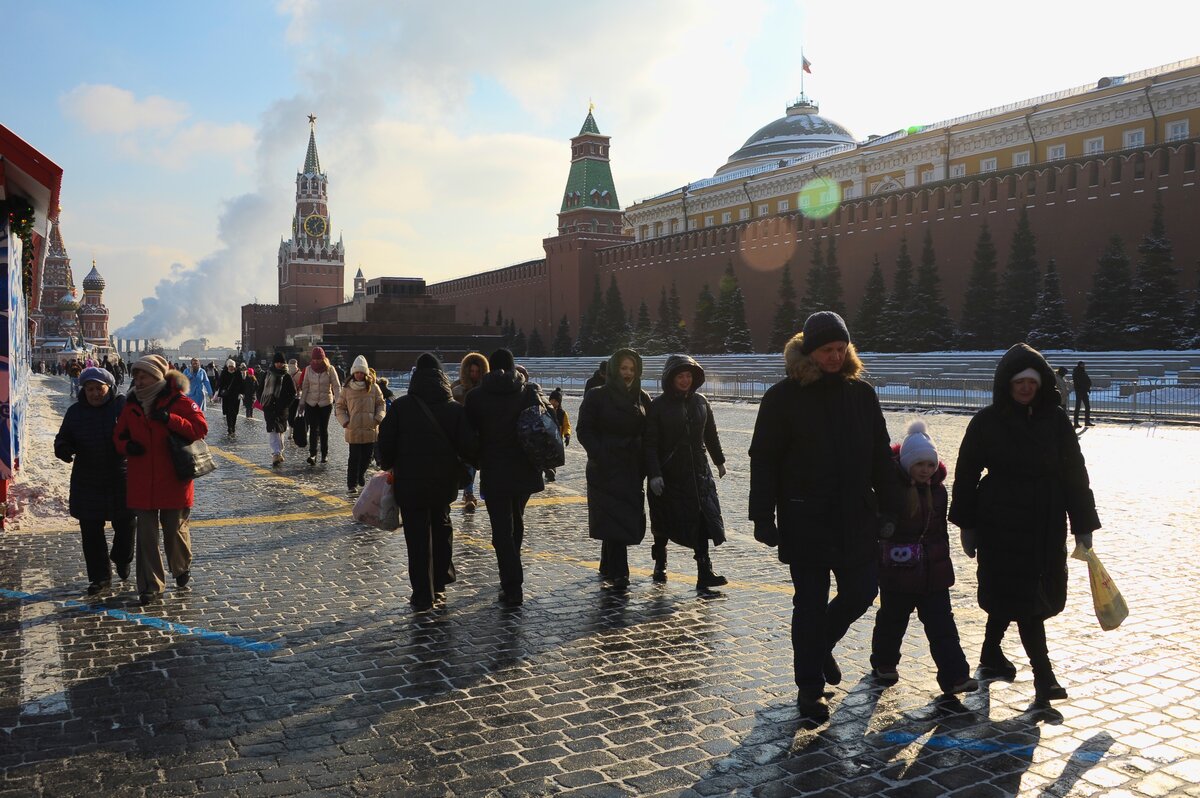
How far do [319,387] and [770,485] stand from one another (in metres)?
8.72

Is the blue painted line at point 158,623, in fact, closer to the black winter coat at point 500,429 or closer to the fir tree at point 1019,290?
the black winter coat at point 500,429

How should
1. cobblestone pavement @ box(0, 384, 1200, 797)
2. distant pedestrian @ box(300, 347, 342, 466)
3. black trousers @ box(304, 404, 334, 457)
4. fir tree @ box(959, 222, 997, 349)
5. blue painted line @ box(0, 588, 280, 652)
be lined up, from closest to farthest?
1. cobblestone pavement @ box(0, 384, 1200, 797)
2. blue painted line @ box(0, 588, 280, 652)
3. distant pedestrian @ box(300, 347, 342, 466)
4. black trousers @ box(304, 404, 334, 457)
5. fir tree @ box(959, 222, 997, 349)

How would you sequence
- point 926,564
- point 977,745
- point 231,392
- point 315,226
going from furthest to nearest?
point 315,226 < point 231,392 < point 926,564 < point 977,745

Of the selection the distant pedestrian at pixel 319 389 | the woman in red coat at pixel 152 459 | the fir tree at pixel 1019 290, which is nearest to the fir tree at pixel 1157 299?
the fir tree at pixel 1019 290

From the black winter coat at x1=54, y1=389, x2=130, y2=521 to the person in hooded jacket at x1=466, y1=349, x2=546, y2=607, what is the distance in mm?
2044

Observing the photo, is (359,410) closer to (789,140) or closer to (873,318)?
(873,318)

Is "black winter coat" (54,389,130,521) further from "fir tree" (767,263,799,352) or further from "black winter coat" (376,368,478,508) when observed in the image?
"fir tree" (767,263,799,352)

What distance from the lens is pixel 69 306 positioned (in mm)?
84188

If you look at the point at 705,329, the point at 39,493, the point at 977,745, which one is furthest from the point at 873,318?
the point at 977,745

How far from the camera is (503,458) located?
5.33 meters

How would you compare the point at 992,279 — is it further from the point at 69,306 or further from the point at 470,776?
the point at 69,306

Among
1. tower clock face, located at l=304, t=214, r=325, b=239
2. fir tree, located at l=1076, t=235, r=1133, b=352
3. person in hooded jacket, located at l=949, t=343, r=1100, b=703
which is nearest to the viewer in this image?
person in hooded jacket, located at l=949, t=343, r=1100, b=703

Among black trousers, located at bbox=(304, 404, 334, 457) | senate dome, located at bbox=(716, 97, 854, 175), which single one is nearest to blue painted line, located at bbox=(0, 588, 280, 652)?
black trousers, located at bbox=(304, 404, 334, 457)

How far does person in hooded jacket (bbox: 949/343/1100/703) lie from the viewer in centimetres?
368
